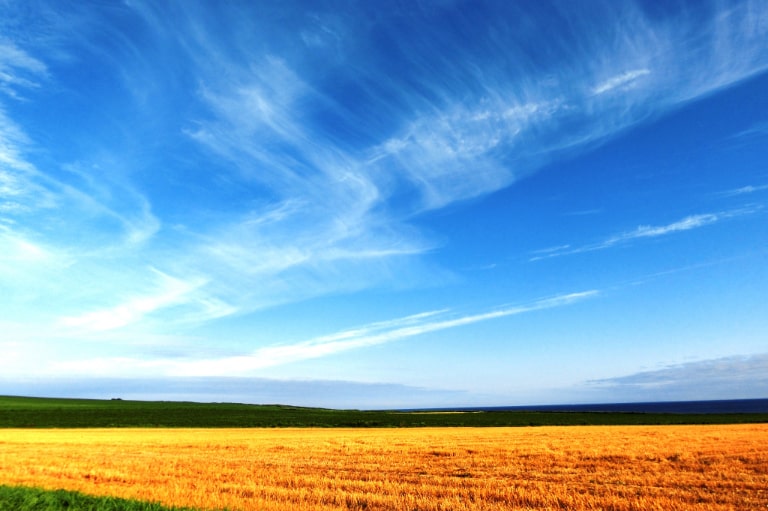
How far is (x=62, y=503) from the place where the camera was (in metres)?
12.5

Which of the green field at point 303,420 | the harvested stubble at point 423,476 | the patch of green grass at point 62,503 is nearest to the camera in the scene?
the patch of green grass at point 62,503

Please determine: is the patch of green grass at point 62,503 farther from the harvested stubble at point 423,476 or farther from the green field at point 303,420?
the green field at point 303,420

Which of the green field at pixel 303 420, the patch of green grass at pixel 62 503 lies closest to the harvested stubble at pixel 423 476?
the patch of green grass at pixel 62 503

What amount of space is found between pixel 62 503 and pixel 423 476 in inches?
436

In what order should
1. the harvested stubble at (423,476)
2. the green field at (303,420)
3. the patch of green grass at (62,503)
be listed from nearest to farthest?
1. the patch of green grass at (62,503)
2. the harvested stubble at (423,476)
3. the green field at (303,420)

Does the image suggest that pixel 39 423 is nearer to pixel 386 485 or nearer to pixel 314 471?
pixel 314 471

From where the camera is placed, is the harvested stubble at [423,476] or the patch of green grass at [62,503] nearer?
the patch of green grass at [62,503]

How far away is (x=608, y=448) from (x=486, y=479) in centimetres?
1366

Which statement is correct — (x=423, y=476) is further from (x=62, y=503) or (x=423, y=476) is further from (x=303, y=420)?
(x=303, y=420)

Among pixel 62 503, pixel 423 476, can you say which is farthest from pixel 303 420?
pixel 62 503

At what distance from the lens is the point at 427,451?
1102 inches

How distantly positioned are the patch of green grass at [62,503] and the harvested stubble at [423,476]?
167cm

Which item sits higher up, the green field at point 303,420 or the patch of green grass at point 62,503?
the green field at point 303,420

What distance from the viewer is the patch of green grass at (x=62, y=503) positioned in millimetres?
11727
